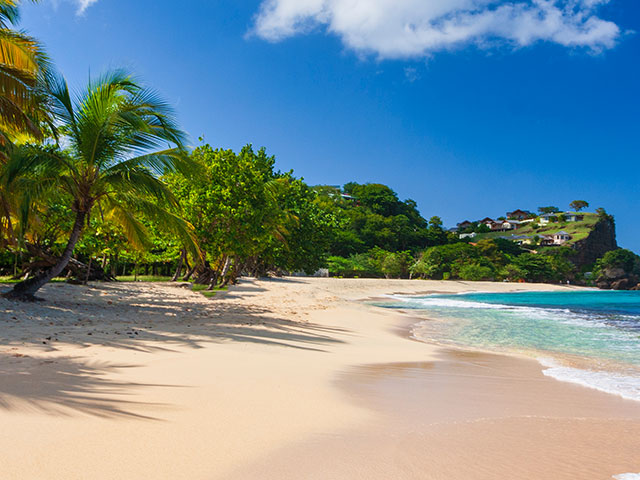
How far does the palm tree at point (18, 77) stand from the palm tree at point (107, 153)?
425 mm

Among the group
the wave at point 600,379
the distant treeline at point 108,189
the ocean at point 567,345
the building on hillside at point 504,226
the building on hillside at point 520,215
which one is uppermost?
the building on hillside at point 520,215

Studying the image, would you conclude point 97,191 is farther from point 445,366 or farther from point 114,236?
point 445,366

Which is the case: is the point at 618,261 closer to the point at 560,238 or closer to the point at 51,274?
the point at 560,238

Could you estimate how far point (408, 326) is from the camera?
12555 millimetres

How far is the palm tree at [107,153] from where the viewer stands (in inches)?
368

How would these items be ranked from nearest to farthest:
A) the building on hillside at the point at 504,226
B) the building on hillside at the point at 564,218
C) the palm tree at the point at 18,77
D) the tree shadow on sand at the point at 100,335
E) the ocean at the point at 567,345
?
the tree shadow on sand at the point at 100,335, the ocean at the point at 567,345, the palm tree at the point at 18,77, the building on hillside at the point at 564,218, the building on hillside at the point at 504,226

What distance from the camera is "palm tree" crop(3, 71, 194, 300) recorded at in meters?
9.34

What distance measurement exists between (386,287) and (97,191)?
33698 mm

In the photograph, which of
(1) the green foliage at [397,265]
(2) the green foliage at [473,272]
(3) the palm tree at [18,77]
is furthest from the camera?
(2) the green foliage at [473,272]

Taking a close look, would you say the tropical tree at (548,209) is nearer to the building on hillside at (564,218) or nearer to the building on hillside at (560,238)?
the building on hillside at (564,218)

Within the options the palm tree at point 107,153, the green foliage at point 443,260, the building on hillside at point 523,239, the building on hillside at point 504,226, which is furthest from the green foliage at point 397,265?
the building on hillside at point 504,226

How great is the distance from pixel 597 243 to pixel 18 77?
116254 mm

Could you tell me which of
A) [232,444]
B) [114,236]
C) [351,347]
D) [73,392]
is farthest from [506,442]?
[114,236]

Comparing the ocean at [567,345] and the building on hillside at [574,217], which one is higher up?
the building on hillside at [574,217]
